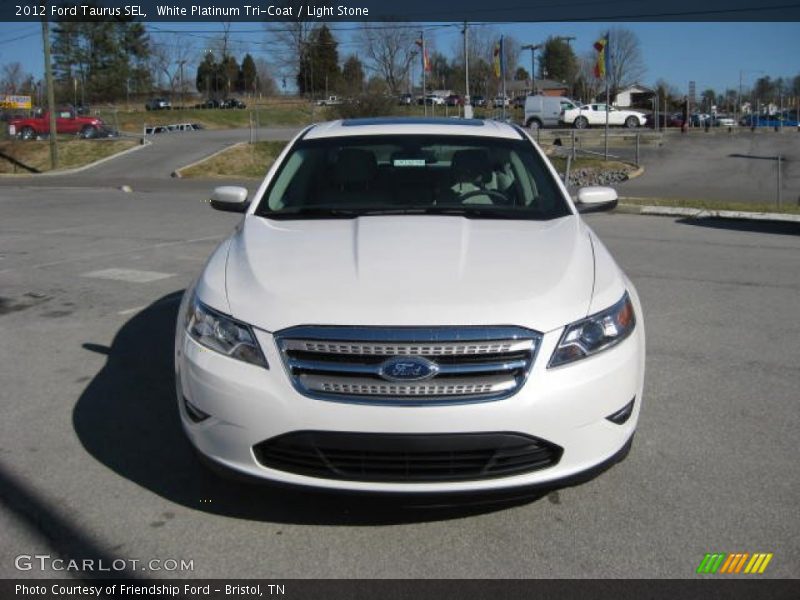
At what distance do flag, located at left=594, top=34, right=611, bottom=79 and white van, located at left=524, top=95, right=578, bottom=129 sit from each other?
16622mm

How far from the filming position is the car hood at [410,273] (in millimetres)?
3082

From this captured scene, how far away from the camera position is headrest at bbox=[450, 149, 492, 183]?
4.87 metres

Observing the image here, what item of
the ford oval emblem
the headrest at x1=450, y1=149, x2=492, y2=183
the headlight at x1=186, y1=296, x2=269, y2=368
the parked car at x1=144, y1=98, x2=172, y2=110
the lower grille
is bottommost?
the lower grille

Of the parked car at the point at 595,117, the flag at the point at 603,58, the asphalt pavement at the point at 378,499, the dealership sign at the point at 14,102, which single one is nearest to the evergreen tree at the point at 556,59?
the parked car at the point at 595,117

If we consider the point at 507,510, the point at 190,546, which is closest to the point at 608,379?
the point at 507,510

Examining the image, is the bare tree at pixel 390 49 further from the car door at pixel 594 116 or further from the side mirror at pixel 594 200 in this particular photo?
the side mirror at pixel 594 200

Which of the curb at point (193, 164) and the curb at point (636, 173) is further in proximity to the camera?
the curb at point (193, 164)

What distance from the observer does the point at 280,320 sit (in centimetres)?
310

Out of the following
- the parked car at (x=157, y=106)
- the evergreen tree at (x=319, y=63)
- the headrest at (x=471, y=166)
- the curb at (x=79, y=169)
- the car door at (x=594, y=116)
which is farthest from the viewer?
the parked car at (x=157, y=106)

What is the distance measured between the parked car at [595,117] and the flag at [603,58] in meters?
18.4

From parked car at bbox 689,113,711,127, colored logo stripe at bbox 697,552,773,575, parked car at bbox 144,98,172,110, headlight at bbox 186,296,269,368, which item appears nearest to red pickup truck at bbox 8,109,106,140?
parked car at bbox 144,98,172,110

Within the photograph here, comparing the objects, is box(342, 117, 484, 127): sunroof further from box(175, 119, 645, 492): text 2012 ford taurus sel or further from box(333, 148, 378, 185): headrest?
box(175, 119, 645, 492): text 2012 ford taurus sel

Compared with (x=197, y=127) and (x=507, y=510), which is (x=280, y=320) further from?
(x=197, y=127)

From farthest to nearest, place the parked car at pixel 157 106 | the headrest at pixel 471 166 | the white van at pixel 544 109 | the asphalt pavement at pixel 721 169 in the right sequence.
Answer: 1. the parked car at pixel 157 106
2. the white van at pixel 544 109
3. the asphalt pavement at pixel 721 169
4. the headrest at pixel 471 166
